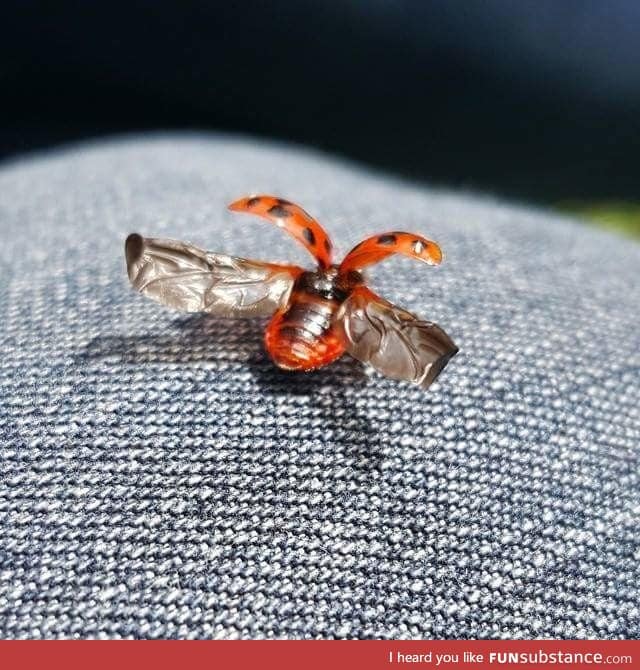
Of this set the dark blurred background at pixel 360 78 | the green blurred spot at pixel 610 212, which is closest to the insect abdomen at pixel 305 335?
the dark blurred background at pixel 360 78

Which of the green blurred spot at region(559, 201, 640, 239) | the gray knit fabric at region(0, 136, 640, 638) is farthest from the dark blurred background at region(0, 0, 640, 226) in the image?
the gray knit fabric at region(0, 136, 640, 638)

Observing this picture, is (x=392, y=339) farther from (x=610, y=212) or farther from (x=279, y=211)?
(x=610, y=212)

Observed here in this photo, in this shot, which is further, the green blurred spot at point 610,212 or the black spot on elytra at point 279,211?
the green blurred spot at point 610,212

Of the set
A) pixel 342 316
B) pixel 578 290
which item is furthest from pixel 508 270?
pixel 342 316

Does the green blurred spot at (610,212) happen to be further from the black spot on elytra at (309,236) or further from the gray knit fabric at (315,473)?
the black spot on elytra at (309,236)

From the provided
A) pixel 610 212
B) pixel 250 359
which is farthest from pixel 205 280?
pixel 610 212

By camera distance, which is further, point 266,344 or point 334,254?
point 334,254
